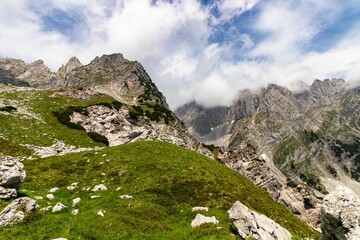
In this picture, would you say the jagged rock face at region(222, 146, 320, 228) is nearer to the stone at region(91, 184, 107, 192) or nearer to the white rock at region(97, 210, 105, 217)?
the stone at region(91, 184, 107, 192)

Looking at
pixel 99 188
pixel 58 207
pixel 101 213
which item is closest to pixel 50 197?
pixel 58 207

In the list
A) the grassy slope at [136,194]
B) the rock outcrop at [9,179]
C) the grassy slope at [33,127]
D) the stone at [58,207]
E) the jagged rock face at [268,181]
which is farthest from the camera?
the jagged rock face at [268,181]

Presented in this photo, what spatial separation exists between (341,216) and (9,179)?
89.3ft

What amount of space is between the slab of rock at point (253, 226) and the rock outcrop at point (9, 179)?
2026 centimetres

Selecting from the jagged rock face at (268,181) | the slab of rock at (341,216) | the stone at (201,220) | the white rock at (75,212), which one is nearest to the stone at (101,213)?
the white rock at (75,212)

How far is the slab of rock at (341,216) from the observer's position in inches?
671

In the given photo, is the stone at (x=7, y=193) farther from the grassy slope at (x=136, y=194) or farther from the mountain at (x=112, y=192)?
the grassy slope at (x=136, y=194)

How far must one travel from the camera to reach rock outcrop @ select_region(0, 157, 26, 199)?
27078mm

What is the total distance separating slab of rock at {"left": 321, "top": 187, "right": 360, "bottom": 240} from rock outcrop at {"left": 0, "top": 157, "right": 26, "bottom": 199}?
1012 inches

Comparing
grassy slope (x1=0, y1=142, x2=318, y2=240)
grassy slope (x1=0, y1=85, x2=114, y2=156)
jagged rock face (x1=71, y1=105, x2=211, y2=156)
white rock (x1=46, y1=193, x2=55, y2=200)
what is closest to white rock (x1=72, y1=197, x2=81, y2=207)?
grassy slope (x1=0, y1=142, x2=318, y2=240)

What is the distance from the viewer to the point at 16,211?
77.2ft

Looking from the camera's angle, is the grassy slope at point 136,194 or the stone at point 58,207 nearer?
the grassy slope at point 136,194

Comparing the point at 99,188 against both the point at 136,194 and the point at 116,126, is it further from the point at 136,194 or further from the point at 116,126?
the point at 116,126

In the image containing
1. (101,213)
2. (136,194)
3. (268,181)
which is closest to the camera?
(101,213)
